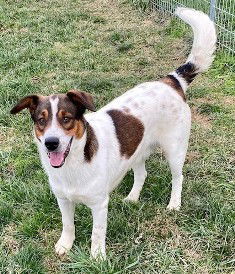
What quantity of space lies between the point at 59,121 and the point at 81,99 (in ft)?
0.68

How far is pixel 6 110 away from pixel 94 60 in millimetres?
1912

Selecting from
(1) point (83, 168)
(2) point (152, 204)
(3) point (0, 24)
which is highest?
(1) point (83, 168)

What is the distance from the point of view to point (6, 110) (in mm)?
5949

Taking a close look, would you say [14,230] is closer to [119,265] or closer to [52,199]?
[52,199]

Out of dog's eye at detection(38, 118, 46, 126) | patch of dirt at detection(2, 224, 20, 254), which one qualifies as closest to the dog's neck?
dog's eye at detection(38, 118, 46, 126)

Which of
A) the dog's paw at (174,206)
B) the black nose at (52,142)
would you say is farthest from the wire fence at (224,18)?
the black nose at (52,142)

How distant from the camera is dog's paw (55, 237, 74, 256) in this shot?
3.90 m

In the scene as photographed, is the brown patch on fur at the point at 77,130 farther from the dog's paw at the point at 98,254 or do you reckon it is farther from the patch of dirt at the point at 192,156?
the patch of dirt at the point at 192,156

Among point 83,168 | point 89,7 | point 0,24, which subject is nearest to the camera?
point 83,168

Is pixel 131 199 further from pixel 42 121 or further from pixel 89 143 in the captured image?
pixel 42 121

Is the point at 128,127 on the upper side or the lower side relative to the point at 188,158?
upper

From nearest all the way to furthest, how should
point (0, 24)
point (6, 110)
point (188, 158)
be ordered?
point (188, 158) < point (6, 110) < point (0, 24)

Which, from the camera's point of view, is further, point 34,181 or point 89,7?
point 89,7

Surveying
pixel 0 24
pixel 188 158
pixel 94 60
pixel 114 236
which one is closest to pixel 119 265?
pixel 114 236
